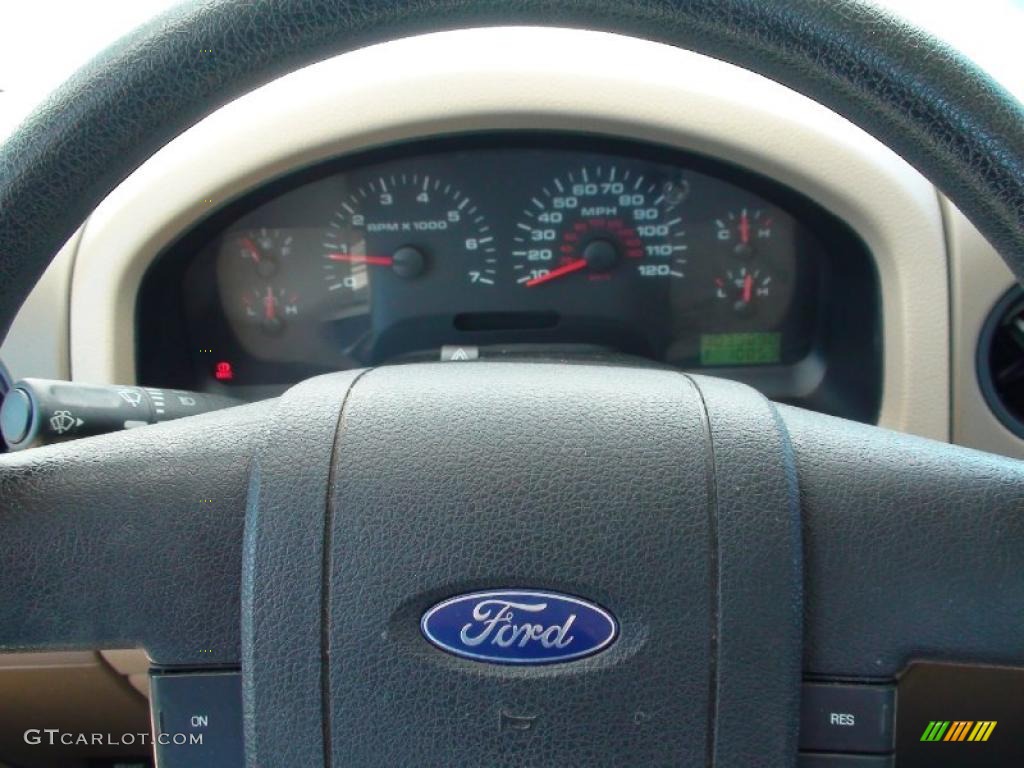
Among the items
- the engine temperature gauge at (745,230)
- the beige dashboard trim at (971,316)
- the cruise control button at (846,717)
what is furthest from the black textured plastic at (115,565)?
the engine temperature gauge at (745,230)

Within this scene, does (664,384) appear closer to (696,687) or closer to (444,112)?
(696,687)

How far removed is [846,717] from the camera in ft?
2.59

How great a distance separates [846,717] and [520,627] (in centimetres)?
24

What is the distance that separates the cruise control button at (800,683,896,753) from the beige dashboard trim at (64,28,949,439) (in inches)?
28.1

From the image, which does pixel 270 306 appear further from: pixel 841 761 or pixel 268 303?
pixel 841 761

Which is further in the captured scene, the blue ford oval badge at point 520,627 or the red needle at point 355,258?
the red needle at point 355,258

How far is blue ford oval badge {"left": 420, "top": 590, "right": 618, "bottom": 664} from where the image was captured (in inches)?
29.1

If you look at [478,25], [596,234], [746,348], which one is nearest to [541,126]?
[596,234]

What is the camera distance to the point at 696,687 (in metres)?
0.74

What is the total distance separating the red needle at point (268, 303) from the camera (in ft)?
5.82

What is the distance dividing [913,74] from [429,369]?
455 mm

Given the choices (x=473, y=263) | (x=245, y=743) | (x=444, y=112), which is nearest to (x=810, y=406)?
(x=473, y=263)

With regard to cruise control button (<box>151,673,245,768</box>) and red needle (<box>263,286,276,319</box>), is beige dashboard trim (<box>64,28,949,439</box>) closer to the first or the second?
red needle (<box>263,286,276,319</box>)

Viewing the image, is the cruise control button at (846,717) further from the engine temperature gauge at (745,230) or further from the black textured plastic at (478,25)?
the engine temperature gauge at (745,230)
